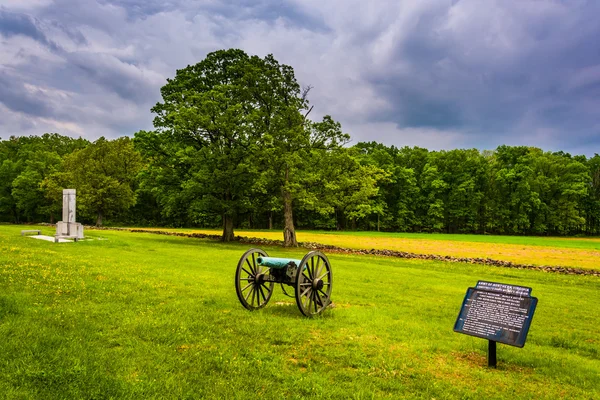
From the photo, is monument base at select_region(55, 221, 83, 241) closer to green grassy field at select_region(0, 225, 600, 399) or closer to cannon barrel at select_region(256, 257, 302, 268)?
green grassy field at select_region(0, 225, 600, 399)

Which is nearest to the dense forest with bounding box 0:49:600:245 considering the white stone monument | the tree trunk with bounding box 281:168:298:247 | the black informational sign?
the tree trunk with bounding box 281:168:298:247

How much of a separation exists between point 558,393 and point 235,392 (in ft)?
15.1

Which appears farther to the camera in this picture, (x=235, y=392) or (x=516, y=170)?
(x=516, y=170)

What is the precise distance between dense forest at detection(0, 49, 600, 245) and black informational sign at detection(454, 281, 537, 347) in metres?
22.8

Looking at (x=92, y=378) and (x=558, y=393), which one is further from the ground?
(x=92, y=378)

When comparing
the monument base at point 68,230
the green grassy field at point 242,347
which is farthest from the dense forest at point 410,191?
the green grassy field at point 242,347

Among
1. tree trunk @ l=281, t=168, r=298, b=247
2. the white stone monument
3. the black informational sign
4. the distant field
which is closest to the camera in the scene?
the black informational sign

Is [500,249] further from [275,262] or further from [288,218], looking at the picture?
[275,262]

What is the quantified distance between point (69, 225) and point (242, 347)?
22.8m

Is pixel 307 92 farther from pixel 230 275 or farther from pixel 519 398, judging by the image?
pixel 519 398

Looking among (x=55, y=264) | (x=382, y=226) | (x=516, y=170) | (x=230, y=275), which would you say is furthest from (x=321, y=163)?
(x=516, y=170)

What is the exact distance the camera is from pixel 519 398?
511 centimetres

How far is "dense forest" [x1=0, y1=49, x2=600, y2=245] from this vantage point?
98.0ft

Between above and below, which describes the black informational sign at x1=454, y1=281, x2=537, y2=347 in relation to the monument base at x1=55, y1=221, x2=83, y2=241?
below
